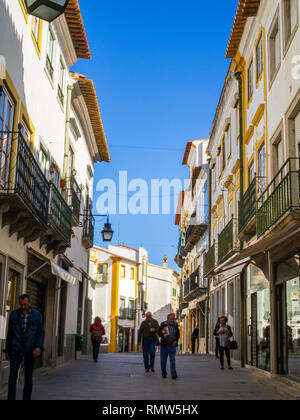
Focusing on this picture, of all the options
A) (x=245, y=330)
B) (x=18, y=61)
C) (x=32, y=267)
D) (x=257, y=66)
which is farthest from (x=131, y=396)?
(x=257, y=66)

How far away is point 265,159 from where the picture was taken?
52.5 ft

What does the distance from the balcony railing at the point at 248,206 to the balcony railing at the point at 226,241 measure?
3515 mm

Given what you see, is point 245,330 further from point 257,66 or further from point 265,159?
point 257,66

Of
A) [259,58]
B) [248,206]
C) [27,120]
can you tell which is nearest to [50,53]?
[27,120]

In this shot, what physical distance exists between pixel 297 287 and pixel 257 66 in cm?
771

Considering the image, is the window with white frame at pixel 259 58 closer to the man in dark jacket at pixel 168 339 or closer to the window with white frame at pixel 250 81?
the window with white frame at pixel 250 81

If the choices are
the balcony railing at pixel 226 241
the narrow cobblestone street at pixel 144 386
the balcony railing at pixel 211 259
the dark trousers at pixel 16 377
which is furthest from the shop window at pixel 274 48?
the balcony railing at pixel 211 259

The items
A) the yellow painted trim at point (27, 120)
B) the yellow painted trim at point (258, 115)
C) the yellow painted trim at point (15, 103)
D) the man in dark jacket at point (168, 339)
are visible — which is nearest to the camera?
the yellow painted trim at point (15, 103)

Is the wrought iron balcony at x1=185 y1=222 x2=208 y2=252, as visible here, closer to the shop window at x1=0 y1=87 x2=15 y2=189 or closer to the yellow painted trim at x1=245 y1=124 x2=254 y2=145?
the yellow painted trim at x1=245 y1=124 x2=254 y2=145

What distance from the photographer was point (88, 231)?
2489 cm

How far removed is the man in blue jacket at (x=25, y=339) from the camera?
29.6 feet

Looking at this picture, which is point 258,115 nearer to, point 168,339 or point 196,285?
point 168,339

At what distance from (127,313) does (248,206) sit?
45.0m
